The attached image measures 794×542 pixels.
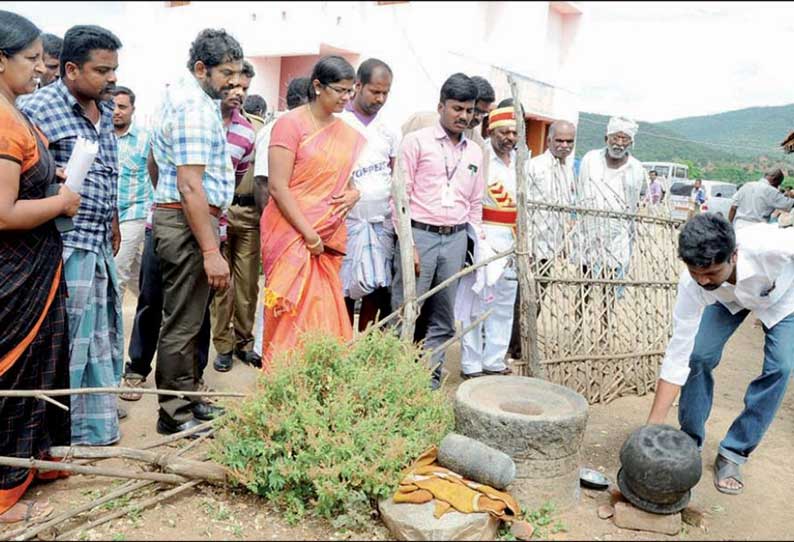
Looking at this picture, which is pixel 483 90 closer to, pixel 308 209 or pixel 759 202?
pixel 308 209

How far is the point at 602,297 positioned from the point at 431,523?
265cm

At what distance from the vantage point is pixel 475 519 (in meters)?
2.61

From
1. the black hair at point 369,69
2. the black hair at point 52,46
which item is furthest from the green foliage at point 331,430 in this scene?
the black hair at point 52,46

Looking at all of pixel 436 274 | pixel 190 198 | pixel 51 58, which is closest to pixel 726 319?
pixel 436 274

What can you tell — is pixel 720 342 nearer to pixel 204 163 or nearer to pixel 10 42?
pixel 204 163

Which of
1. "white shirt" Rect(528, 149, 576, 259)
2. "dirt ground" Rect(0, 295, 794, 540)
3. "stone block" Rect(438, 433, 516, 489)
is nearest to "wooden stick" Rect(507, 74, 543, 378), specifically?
"white shirt" Rect(528, 149, 576, 259)

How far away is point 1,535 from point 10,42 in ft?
6.60

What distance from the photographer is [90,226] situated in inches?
134

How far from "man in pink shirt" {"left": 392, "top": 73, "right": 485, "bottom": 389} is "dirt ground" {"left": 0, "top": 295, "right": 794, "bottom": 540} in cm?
131

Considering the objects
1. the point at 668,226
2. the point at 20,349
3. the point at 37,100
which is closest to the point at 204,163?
the point at 37,100

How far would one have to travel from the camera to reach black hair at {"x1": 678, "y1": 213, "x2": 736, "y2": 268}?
9.39 ft

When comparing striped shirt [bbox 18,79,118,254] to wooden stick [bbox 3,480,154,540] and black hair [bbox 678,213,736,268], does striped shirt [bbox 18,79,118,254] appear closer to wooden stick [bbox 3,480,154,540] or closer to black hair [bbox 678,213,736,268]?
wooden stick [bbox 3,480,154,540]

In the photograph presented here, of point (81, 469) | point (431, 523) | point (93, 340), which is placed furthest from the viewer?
point (93, 340)

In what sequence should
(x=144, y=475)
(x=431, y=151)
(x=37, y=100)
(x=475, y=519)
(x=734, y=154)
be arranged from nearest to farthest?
(x=475, y=519) → (x=144, y=475) → (x=37, y=100) → (x=431, y=151) → (x=734, y=154)
